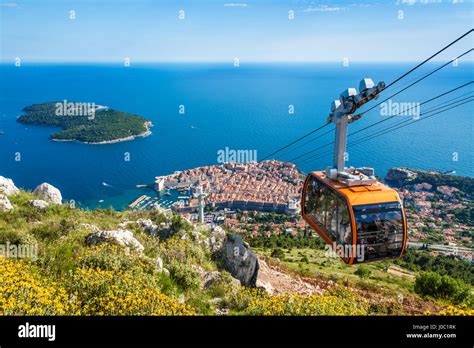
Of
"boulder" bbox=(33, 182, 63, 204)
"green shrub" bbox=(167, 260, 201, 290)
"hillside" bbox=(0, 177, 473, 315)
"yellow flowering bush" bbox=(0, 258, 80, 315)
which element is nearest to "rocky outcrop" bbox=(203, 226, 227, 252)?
"hillside" bbox=(0, 177, 473, 315)

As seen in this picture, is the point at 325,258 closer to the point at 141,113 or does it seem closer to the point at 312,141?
the point at 312,141

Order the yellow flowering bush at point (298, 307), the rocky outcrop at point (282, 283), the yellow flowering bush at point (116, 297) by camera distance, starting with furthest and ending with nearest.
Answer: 1. the rocky outcrop at point (282, 283)
2. the yellow flowering bush at point (298, 307)
3. the yellow flowering bush at point (116, 297)

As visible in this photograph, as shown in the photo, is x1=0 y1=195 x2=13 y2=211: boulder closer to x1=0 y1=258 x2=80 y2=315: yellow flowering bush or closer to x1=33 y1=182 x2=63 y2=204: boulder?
x1=33 y1=182 x2=63 y2=204: boulder

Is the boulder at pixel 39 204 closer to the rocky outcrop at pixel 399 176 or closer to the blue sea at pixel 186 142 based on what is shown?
the blue sea at pixel 186 142

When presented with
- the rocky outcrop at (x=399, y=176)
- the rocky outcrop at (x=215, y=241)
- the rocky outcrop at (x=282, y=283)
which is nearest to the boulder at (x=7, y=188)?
the rocky outcrop at (x=215, y=241)

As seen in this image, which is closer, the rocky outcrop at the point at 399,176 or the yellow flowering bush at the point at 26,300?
the yellow flowering bush at the point at 26,300

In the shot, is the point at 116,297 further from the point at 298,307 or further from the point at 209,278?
the point at 209,278

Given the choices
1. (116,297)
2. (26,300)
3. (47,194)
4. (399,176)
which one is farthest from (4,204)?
(399,176)
